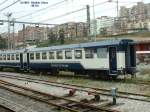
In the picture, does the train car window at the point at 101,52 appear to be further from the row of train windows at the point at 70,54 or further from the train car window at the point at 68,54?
the train car window at the point at 68,54

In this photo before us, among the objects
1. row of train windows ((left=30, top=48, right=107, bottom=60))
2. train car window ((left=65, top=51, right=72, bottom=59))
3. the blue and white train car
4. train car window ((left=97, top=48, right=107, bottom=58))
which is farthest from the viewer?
the blue and white train car

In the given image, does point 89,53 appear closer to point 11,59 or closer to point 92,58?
point 92,58

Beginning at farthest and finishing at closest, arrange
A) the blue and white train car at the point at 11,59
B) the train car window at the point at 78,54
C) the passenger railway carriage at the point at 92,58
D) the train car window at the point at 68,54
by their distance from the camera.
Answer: the blue and white train car at the point at 11,59
the train car window at the point at 68,54
the train car window at the point at 78,54
the passenger railway carriage at the point at 92,58

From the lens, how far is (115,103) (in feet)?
50.0

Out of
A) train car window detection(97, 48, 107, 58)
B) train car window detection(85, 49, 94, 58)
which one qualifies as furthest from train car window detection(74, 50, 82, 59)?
train car window detection(97, 48, 107, 58)

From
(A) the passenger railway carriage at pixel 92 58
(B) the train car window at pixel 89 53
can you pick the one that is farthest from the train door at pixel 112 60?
(B) the train car window at pixel 89 53

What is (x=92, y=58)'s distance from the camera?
26.5 m

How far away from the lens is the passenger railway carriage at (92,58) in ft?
80.3

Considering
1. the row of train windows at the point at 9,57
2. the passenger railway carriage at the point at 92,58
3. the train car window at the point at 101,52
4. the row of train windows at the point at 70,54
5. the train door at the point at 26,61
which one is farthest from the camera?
the row of train windows at the point at 9,57

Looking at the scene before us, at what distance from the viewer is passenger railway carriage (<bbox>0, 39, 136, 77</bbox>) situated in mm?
24484

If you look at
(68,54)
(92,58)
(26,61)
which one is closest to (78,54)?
(68,54)

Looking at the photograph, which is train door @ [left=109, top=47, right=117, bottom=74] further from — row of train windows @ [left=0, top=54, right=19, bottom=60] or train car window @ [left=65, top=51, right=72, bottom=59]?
row of train windows @ [left=0, top=54, right=19, bottom=60]

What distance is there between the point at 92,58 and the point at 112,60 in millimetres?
2142

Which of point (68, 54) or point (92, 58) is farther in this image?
point (68, 54)
